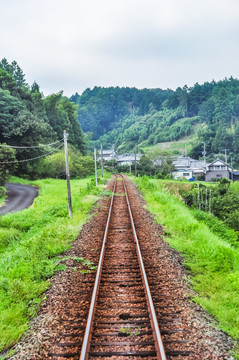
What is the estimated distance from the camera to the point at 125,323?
518 centimetres

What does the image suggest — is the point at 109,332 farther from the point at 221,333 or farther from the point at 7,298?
the point at 7,298

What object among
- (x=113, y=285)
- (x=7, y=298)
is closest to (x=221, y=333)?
(x=113, y=285)

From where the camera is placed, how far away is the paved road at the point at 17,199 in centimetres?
2203

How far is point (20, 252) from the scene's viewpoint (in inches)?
382

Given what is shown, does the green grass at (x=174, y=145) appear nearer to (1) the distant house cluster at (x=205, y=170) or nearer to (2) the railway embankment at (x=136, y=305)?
(1) the distant house cluster at (x=205, y=170)

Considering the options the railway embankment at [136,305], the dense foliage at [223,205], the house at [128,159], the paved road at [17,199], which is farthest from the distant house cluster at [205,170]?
the railway embankment at [136,305]

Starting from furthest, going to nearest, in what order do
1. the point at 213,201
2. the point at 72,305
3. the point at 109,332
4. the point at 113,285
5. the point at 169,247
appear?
the point at 213,201
the point at 169,247
the point at 113,285
the point at 72,305
the point at 109,332

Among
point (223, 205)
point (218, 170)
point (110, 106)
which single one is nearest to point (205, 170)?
point (218, 170)

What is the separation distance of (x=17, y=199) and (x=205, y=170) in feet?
153

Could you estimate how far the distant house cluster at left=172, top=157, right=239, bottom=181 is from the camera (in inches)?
2346

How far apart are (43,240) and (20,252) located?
0.96 m

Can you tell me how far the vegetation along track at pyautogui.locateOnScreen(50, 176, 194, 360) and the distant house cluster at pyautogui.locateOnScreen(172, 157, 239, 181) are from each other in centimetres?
5058

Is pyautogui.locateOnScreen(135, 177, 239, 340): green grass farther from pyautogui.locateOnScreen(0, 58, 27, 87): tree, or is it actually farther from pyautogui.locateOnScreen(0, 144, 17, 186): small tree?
pyautogui.locateOnScreen(0, 58, 27, 87): tree

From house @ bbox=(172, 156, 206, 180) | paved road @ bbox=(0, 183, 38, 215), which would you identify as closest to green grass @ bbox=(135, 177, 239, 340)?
paved road @ bbox=(0, 183, 38, 215)
